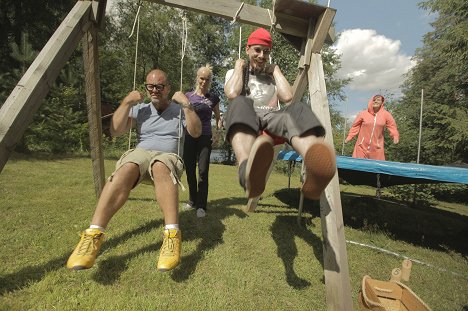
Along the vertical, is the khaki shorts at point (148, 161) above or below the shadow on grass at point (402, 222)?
above

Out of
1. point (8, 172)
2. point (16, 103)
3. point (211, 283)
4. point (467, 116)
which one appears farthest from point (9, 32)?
point (467, 116)

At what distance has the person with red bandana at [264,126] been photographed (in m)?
1.67

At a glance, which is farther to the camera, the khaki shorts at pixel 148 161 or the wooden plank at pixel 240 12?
the wooden plank at pixel 240 12

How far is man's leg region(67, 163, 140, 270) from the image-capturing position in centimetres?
215

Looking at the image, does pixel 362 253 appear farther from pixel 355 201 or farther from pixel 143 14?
pixel 143 14

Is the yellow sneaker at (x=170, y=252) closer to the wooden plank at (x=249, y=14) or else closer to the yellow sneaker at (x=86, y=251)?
the yellow sneaker at (x=86, y=251)

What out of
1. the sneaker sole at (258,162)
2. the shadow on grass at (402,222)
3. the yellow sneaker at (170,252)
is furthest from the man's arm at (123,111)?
the shadow on grass at (402,222)

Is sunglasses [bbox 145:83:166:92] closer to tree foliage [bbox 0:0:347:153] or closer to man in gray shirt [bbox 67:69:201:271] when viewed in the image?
man in gray shirt [bbox 67:69:201:271]

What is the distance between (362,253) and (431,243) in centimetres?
197

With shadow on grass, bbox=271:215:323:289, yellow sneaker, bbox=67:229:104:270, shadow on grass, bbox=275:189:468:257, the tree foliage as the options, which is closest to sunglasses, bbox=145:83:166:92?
the tree foliage

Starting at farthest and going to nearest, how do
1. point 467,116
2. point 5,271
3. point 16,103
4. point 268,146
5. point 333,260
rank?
1. point 467,116
2. point 5,271
3. point 333,260
4. point 16,103
5. point 268,146

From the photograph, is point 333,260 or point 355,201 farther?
point 355,201

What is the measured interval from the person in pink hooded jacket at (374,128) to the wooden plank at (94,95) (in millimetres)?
3947

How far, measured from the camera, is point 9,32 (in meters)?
9.62
